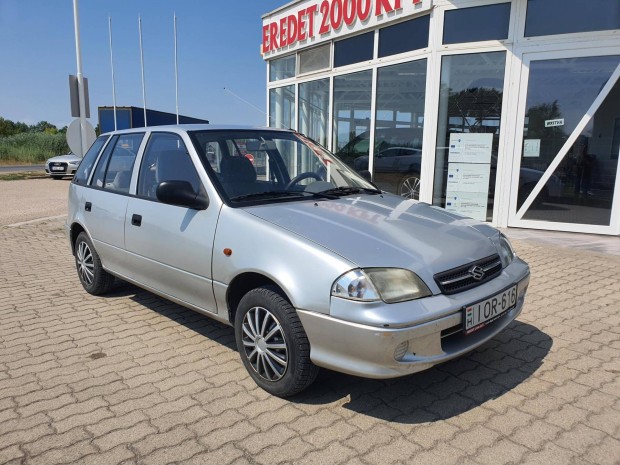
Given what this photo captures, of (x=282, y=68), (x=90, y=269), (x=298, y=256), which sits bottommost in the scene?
(x=90, y=269)

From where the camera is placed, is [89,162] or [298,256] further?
[89,162]

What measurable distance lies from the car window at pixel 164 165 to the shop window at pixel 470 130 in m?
6.10

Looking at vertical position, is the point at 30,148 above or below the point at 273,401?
above

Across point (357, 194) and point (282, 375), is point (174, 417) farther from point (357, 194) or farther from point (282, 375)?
point (357, 194)

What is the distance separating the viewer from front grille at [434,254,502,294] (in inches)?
106

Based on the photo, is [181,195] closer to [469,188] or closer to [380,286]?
[380,286]

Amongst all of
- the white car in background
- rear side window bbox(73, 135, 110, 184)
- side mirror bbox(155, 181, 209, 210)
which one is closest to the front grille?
side mirror bbox(155, 181, 209, 210)

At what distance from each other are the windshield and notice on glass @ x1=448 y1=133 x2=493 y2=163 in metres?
4.75

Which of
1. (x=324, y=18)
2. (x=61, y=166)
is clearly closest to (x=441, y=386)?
(x=324, y=18)

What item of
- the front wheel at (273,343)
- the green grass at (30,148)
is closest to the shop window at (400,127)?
the front wheel at (273,343)

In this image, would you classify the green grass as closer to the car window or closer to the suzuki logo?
the car window

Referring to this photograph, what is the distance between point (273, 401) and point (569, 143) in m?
6.98

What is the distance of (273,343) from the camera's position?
2.88 meters

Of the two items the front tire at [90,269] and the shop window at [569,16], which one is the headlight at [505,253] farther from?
the shop window at [569,16]
